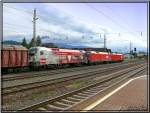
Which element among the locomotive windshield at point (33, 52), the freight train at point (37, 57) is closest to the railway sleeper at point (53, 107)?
the freight train at point (37, 57)

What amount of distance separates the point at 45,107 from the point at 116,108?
2.31 m

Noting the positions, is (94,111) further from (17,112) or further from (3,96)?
(3,96)

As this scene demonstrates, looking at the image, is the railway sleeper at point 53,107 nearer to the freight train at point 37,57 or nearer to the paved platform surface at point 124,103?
the paved platform surface at point 124,103

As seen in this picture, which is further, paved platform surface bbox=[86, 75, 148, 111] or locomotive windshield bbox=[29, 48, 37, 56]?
locomotive windshield bbox=[29, 48, 37, 56]

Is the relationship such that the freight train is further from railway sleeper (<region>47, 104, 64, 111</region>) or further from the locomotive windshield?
railway sleeper (<region>47, 104, 64, 111</region>)

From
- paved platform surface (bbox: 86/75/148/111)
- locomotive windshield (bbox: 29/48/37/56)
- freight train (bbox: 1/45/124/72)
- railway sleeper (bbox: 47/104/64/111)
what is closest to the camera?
paved platform surface (bbox: 86/75/148/111)

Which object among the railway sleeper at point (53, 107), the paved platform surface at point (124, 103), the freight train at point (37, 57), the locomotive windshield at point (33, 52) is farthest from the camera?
the locomotive windshield at point (33, 52)

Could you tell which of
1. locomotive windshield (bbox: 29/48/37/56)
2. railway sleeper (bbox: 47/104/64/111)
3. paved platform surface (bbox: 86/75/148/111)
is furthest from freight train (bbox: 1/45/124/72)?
railway sleeper (bbox: 47/104/64/111)

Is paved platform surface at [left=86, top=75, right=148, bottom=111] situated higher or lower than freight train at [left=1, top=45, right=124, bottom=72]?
lower

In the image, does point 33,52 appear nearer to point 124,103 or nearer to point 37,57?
point 37,57

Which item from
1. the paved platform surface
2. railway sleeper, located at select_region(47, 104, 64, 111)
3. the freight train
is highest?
the freight train

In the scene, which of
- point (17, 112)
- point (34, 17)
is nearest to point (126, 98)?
point (17, 112)

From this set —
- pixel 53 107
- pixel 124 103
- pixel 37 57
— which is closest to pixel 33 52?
pixel 37 57

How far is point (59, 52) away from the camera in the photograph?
41625 millimetres
